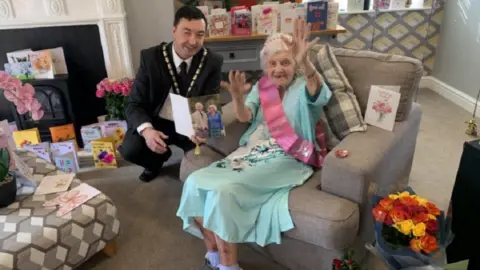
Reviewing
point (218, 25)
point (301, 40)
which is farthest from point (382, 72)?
point (218, 25)

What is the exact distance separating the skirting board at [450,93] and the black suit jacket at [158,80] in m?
2.34

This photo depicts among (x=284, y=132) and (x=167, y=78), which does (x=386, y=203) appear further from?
(x=167, y=78)

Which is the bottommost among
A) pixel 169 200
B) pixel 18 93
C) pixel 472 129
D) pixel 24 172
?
pixel 169 200

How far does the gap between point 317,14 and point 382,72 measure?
1.27m

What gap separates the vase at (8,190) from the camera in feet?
5.64

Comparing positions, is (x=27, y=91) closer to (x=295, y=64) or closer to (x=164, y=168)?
(x=164, y=168)

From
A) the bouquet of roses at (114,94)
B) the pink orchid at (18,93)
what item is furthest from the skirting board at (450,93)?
the pink orchid at (18,93)

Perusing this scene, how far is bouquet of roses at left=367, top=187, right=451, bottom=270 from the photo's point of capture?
113 centimetres

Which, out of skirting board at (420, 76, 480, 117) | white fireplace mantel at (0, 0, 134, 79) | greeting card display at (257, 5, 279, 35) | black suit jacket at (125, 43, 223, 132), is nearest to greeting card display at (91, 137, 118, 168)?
black suit jacket at (125, 43, 223, 132)

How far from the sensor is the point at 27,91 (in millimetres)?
1890

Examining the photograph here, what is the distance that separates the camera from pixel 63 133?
9.21 feet

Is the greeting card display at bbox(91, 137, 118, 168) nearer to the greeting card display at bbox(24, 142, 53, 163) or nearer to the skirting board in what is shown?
the greeting card display at bbox(24, 142, 53, 163)

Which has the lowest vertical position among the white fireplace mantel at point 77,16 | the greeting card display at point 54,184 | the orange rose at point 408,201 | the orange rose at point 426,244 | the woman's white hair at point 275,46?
the greeting card display at point 54,184

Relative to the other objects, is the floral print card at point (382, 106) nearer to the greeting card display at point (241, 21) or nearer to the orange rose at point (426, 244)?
the orange rose at point (426, 244)
